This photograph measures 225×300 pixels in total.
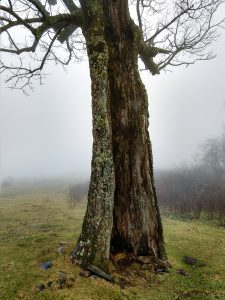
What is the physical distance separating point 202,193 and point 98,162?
1715cm

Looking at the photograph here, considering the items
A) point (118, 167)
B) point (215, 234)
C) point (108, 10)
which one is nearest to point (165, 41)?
point (108, 10)

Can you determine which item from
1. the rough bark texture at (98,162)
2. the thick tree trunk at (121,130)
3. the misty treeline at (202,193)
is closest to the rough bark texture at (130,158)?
the thick tree trunk at (121,130)

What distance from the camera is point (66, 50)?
12.8 meters

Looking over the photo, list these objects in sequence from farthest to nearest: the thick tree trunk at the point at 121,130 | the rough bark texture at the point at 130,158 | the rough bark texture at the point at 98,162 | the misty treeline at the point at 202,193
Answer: the misty treeline at the point at 202,193, the rough bark texture at the point at 130,158, the thick tree trunk at the point at 121,130, the rough bark texture at the point at 98,162

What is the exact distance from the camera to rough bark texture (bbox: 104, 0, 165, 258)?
7.52 metres

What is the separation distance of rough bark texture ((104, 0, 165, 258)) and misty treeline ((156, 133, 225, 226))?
6886mm

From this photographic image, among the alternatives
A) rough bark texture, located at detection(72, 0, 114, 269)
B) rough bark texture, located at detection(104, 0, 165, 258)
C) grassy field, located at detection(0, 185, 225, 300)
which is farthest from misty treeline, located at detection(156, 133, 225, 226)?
rough bark texture, located at detection(72, 0, 114, 269)

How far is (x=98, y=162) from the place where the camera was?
697cm

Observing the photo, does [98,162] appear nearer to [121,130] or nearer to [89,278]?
[121,130]

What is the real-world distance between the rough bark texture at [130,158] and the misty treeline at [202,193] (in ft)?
22.6

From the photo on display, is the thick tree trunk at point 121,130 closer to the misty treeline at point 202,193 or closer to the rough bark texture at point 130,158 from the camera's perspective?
the rough bark texture at point 130,158

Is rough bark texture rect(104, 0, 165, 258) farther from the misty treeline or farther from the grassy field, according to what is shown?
the misty treeline

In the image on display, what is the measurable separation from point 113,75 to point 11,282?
487 cm

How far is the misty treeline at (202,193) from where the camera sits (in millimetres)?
16141
